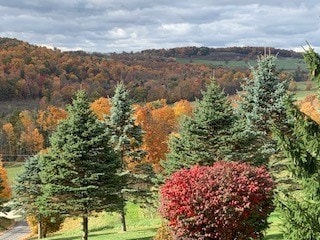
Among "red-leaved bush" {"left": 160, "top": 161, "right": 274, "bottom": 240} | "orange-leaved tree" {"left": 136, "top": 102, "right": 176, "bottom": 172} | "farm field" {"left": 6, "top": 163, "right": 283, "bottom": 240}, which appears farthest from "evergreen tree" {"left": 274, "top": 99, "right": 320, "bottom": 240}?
"orange-leaved tree" {"left": 136, "top": 102, "right": 176, "bottom": 172}

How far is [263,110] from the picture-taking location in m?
31.6

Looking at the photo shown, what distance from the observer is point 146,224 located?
126 ft

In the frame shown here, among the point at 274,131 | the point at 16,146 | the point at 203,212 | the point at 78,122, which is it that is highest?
the point at 274,131

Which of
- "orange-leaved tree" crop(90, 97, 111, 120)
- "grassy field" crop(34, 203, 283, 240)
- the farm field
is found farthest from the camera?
"orange-leaved tree" crop(90, 97, 111, 120)

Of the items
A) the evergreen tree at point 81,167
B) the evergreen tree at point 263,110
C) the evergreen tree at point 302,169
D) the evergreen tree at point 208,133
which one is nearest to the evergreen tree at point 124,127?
the evergreen tree at point 208,133

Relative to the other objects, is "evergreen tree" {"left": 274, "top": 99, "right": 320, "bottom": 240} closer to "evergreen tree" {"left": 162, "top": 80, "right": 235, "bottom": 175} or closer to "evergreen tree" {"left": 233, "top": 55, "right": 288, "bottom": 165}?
"evergreen tree" {"left": 162, "top": 80, "right": 235, "bottom": 175}

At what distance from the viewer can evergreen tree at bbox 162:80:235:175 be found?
3008 cm

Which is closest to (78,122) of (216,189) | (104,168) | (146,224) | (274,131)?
(104,168)

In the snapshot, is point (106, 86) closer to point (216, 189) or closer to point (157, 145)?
point (157, 145)

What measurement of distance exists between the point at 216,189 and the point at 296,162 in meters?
8.43

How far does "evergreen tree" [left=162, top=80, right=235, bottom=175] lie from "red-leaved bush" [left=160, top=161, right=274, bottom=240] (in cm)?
938

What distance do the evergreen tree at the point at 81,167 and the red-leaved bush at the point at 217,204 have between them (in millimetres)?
7824

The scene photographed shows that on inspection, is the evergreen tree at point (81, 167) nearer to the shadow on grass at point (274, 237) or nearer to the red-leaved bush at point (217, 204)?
the red-leaved bush at point (217, 204)

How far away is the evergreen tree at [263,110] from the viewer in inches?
1210
